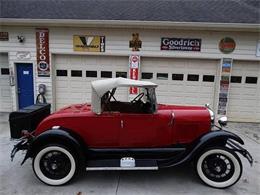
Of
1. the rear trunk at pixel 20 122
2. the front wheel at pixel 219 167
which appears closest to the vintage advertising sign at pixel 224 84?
the front wheel at pixel 219 167

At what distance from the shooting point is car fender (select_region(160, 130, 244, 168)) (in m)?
3.79

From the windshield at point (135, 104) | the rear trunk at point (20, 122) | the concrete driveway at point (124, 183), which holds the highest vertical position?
the windshield at point (135, 104)

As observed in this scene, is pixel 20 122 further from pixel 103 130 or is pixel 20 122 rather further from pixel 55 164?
pixel 103 130

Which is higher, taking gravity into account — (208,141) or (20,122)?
(20,122)

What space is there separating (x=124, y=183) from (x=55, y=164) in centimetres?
121

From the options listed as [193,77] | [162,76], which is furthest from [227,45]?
[162,76]

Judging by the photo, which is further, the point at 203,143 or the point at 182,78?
the point at 182,78

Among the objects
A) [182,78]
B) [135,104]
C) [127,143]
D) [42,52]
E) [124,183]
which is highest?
[42,52]

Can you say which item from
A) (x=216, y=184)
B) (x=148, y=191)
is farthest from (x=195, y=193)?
(x=148, y=191)

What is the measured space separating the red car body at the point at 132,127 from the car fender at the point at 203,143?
191 mm

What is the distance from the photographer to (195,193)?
3.67 metres

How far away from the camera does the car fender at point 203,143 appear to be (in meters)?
3.79

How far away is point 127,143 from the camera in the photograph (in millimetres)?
4027

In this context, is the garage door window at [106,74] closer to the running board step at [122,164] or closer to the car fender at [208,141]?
the running board step at [122,164]
